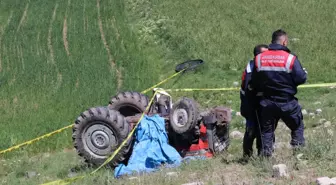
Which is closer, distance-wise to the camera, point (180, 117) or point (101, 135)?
point (180, 117)

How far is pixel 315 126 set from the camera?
10141 mm

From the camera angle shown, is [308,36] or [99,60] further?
[99,60]

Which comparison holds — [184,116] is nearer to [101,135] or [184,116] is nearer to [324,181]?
[101,135]

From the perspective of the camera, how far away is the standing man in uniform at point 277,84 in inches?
264

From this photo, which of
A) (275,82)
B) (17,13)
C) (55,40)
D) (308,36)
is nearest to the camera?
(275,82)

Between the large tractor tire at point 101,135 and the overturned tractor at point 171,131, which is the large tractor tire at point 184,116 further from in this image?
the large tractor tire at point 101,135

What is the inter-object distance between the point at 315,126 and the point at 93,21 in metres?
16.6

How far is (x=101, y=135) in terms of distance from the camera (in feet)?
29.4

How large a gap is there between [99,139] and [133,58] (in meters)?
10.1

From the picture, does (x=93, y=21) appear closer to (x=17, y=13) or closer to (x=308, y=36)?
(x=17, y=13)

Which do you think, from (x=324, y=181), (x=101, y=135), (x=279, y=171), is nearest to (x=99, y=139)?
(x=101, y=135)

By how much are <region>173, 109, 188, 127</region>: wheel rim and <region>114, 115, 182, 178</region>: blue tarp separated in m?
0.25

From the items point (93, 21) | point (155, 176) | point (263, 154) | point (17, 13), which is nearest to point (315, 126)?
point (263, 154)

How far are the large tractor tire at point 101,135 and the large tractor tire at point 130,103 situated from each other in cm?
102
